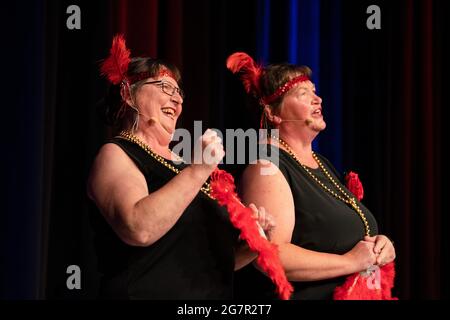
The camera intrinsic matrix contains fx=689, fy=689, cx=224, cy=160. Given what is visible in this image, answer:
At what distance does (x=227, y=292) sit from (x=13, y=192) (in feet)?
1.93

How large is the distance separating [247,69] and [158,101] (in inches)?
14.0

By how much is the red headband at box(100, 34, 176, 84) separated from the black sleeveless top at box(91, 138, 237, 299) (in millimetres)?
156

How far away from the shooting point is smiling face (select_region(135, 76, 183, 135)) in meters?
1.47

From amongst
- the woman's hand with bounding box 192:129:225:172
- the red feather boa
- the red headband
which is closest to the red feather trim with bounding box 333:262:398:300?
the red feather boa

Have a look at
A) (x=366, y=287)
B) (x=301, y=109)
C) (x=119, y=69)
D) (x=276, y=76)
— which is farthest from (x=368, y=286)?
(x=119, y=69)

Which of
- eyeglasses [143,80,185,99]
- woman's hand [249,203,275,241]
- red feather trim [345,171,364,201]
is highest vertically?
eyeglasses [143,80,185,99]

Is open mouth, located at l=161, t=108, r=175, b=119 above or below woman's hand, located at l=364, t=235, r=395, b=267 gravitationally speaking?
above

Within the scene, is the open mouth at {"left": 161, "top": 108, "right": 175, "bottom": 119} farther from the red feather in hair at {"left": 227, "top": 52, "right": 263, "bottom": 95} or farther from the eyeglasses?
the red feather in hair at {"left": 227, "top": 52, "right": 263, "bottom": 95}

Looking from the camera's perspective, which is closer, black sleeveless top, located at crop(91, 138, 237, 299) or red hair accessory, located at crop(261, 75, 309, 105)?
black sleeveless top, located at crop(91, 138, 237, 299)

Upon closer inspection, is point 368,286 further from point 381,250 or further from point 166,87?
point 166,87

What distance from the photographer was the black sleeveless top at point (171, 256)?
1299 mm

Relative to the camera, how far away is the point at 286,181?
156 cm

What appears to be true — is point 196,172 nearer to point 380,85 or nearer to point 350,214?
point 350,214

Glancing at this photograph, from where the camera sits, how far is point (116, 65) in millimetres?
1504
